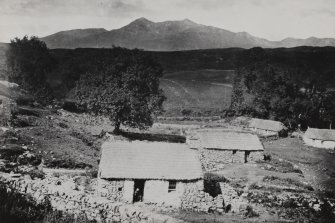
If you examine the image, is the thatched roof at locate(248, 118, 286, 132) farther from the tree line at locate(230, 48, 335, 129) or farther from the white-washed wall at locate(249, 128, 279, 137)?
the tree line at locate(230, 48, 335, 129)

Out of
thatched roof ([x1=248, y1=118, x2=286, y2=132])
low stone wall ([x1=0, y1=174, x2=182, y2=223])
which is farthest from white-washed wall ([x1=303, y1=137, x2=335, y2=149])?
low stone wall ([x1=0, y1=174, x2=182, y2=223])

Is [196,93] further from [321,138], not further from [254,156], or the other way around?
[254,156]

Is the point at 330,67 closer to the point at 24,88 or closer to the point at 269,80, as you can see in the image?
the point at 269,80

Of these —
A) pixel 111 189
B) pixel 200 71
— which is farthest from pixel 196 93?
pixel 111 189

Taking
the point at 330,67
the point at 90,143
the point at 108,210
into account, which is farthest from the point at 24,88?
the point at 330,67

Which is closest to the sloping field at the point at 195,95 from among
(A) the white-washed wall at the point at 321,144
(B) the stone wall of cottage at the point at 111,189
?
(A) the white-washed wall at the point at 321,144

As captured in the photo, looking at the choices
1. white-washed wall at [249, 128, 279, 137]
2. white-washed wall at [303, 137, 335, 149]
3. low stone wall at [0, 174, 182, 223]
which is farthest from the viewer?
white-washed wall at [249, 128, 279, 137]
